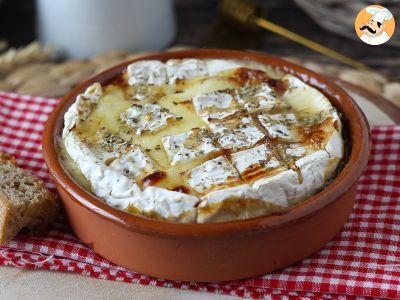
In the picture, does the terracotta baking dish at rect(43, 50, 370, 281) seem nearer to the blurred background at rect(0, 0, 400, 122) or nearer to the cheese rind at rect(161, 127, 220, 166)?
the cheese rind at rect(161, 127, 220, 166)

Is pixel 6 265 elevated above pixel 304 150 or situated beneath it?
situated beneath

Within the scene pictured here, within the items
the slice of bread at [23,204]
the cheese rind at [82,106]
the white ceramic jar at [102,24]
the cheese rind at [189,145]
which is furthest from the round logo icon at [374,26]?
the white ceramic jar at [102,24]

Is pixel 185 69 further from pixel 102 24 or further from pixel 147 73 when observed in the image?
pixel 102 24

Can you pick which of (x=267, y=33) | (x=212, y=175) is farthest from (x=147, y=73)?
(x=267, y=33)

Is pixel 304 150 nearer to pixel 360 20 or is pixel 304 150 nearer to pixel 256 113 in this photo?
pixel 256 113

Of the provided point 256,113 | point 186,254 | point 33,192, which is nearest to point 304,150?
point 256,113

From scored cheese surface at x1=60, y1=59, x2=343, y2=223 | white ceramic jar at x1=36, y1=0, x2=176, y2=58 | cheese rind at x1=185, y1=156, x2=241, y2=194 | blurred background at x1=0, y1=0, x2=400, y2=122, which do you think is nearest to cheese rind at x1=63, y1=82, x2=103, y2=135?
scored cheese surface at x1=60, y1=59, x2=343, y2=223

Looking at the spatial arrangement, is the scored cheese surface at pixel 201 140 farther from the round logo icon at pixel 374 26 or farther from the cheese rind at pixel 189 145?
the round logo icon at pixel 374 26
